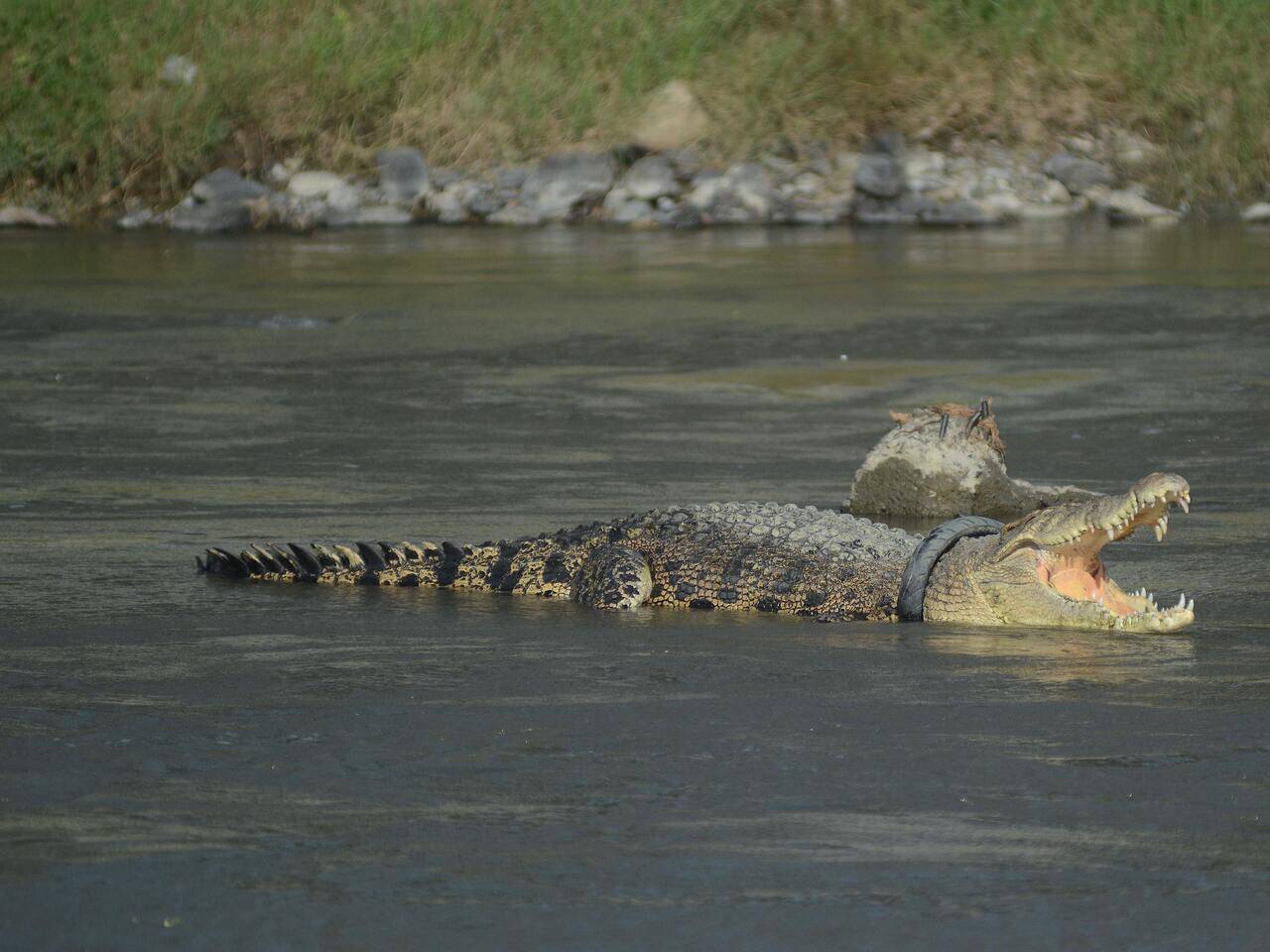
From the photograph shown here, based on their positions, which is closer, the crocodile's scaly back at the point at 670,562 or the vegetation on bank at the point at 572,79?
the crocodile's scaly back at the point at 670,562

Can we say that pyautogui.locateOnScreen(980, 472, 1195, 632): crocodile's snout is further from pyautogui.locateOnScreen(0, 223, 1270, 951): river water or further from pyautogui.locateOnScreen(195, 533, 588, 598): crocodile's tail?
pyautogui.locateOnScreen(195, 533, 588, 598): crocodile's tail

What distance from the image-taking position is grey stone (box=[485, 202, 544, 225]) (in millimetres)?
22812

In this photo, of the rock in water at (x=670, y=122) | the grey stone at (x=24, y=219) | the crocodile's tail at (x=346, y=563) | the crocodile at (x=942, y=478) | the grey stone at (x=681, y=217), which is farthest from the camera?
the rock in water at (x=670, y=122)

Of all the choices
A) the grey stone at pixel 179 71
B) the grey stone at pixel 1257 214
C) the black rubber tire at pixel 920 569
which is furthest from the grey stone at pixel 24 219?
the black rubber tire at pixel 920 569

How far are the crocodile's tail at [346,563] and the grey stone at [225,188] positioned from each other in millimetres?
16647

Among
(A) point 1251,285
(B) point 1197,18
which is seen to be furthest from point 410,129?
(A) point 1251,285

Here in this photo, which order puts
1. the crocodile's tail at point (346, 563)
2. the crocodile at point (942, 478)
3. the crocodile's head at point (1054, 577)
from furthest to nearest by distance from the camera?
the crocodile at point (942, 478), the crocodile's tail at point (346, 563), the crocodile's head at point (1054, 577)

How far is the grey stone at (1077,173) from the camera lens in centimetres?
2339

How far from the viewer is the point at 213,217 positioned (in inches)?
879

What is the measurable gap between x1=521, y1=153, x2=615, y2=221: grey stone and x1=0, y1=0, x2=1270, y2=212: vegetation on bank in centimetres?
57

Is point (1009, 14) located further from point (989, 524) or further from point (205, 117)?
point (989, 524)

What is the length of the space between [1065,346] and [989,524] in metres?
6.55

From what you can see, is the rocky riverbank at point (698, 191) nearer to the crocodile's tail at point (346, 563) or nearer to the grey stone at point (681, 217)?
the grey stone at point (681, 217)

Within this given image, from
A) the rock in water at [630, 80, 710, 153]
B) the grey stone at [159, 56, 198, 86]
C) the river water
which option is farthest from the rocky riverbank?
the river water
